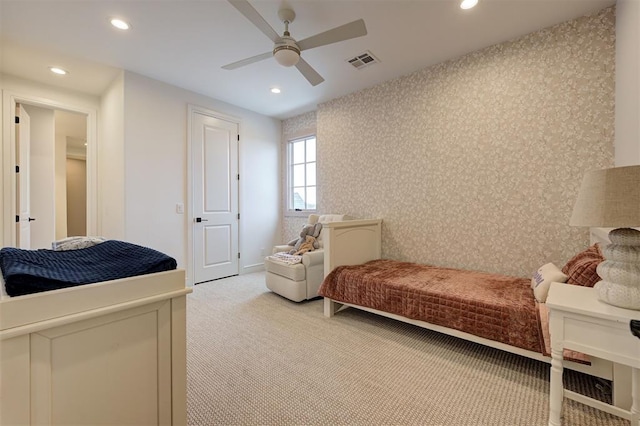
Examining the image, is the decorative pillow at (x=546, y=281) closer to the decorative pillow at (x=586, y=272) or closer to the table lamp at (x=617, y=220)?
the decorative pillow at (x=586, y=272)

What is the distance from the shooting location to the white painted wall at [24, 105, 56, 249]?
12.3ft

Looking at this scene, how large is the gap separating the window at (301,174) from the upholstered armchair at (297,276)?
55.4 inches

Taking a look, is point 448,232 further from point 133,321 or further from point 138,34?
point 138,34

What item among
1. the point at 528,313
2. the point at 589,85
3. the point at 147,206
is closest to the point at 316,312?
the point at 528,313

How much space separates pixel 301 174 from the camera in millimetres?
4629

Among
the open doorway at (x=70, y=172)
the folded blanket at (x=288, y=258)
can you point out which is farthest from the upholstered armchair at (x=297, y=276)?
the open doorway at (x=70, y=172)

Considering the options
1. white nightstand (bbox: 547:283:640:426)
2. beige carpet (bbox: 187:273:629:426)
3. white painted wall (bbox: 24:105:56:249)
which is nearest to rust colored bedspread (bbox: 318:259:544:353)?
beige carpet (bbox: 187:273:629:426)

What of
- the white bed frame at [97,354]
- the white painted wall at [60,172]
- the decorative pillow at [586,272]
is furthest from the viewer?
the white painted wall at [60,172]

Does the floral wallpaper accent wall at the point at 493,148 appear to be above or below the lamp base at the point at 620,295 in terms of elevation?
above

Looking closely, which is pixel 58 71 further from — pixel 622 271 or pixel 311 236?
pixel 622 271

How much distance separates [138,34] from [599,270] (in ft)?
11.9

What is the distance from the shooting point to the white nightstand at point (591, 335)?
1.03m

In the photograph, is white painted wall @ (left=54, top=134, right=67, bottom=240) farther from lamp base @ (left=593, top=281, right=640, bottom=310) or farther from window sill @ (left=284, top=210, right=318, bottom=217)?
Answer: lamp base @ (left=593, top=281, right=640, bottom=310)

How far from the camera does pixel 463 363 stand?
6.01 ft
